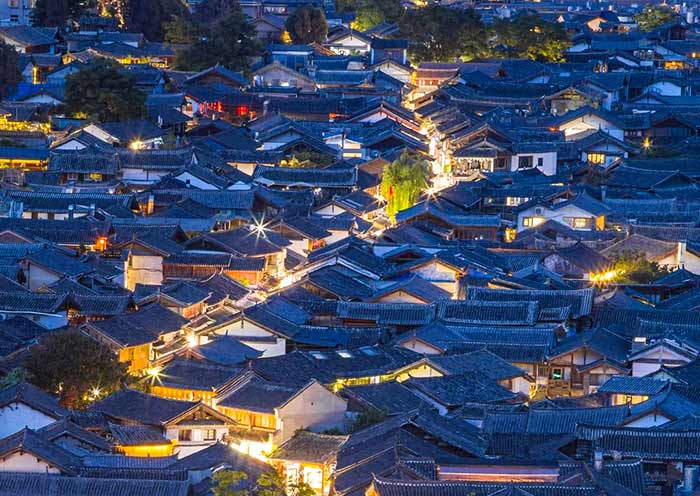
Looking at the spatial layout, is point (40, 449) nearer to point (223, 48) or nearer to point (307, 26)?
point (223, 48)

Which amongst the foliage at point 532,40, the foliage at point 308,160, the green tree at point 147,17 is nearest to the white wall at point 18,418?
the foliage at point 308,160

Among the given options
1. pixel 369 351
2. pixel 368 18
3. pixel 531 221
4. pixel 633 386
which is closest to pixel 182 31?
pixel 368 18

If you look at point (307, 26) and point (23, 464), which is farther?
point (307, 26)

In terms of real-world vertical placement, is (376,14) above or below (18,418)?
below

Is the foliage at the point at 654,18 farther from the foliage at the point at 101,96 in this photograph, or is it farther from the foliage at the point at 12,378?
the foliage at the point at 12,378

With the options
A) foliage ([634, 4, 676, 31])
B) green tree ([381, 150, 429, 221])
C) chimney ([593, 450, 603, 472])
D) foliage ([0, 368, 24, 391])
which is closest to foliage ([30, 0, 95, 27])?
green tree ([381, 150, 429, 221])

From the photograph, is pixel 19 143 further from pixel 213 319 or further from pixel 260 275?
pixel 213 319
